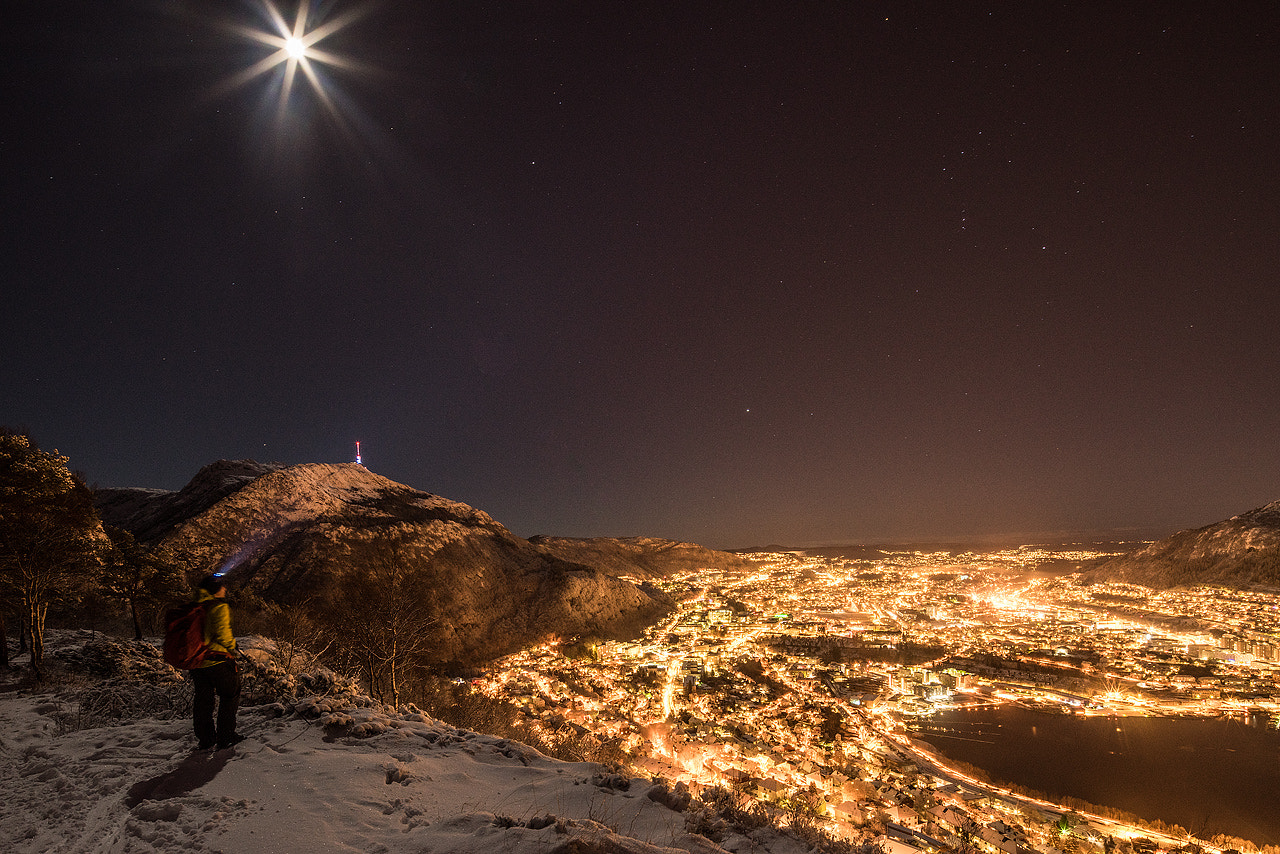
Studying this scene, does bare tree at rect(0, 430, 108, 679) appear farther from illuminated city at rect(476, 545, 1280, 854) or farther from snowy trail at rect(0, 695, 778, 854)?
illuminated city at rect(476, 545, 1280, 854)

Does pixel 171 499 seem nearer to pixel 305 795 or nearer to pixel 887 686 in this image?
→ pixel 305 795

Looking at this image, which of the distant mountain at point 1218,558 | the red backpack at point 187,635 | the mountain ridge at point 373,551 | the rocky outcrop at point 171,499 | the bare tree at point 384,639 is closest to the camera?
Result: the red backpack at point 187,635

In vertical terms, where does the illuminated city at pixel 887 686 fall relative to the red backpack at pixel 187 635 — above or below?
below

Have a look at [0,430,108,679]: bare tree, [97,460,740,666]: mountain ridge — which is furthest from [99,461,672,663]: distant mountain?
[0,430,108,679]: bare tree

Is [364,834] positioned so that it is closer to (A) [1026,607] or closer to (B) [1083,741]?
(B) [1083,741]

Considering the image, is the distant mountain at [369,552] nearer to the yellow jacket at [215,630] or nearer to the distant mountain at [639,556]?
the distant mountain at [639,556]

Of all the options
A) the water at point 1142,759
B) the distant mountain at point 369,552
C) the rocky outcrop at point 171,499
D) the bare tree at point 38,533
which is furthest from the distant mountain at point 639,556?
the bare tree at point 38,533

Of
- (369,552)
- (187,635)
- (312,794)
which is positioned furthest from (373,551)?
(312,794)

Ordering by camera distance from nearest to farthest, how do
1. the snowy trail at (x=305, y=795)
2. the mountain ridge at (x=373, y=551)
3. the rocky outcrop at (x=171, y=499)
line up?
the snowy trail at (x=305, y=795), the mountain ridge at (x=373, y=551), the rocky outcrop at (x=171, y=499)
